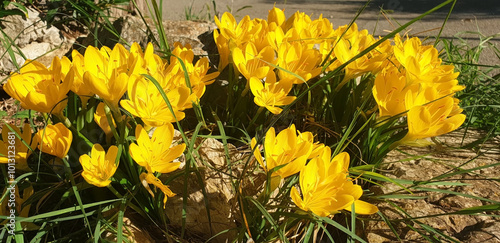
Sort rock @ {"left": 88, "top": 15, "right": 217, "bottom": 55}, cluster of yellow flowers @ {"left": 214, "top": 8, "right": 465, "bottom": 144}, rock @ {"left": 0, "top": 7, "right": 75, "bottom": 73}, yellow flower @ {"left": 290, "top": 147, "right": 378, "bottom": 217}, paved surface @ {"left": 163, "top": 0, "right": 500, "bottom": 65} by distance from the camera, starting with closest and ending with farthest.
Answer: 1. yellow flower @ {"left": 290, "top": 147, "right": 378, "bottom": 217}
2. cluster of yellow flowers @ {"left": 214, "top": 8, "right": 465, "bottom": 144}
3. rock @ {"left": 88, "top": 15, "right": 217, "bottom": 55}
4. rock @ {"left": 0, "top": 7, "right": 75, "bottom": 73}
5. paved surface @ {"left": 163, "top": 0, "right": 500, "bottom": 65}

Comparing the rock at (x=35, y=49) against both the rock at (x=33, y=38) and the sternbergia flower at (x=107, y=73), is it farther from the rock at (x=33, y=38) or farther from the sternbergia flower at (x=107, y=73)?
the sternbergia flower at (x=107, y=73)

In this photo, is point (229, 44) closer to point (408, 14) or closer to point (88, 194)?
point (88, 194)

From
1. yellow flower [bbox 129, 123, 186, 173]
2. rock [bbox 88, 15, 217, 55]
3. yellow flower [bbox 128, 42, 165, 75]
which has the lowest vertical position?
yellow flower [bbox 129, 123, 186, 173]

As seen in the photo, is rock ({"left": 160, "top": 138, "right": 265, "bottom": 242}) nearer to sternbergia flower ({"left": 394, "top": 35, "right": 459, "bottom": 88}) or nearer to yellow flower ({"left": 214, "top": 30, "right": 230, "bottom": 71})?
yellow flower ({"left": 214, "top": 30, "right": 230, "bottom": 71})

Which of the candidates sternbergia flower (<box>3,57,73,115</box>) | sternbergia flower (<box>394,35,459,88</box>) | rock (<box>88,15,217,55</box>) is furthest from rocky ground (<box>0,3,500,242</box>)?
sternbergia flower (<box>3,57,73,115</box>)

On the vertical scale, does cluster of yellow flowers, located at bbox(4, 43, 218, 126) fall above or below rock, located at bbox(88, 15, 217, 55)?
above

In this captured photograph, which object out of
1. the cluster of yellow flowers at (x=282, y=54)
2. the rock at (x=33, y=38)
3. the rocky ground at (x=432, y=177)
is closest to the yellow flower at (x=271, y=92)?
the cluster of yellow flowers at (x=282, y=54)

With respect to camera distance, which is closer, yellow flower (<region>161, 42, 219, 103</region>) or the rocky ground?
yellow flower (<region>161, 42, 219, 103</region>)

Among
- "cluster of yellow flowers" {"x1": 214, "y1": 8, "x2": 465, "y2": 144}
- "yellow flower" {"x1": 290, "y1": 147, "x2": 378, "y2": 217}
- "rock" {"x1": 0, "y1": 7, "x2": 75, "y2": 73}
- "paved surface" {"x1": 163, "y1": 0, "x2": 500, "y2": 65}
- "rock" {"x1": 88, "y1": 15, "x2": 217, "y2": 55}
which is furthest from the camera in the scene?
"paved surface" {"x1": 163, "y1": 0, "x2": 500, "y2": 65}

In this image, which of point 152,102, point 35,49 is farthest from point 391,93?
point 35,49
